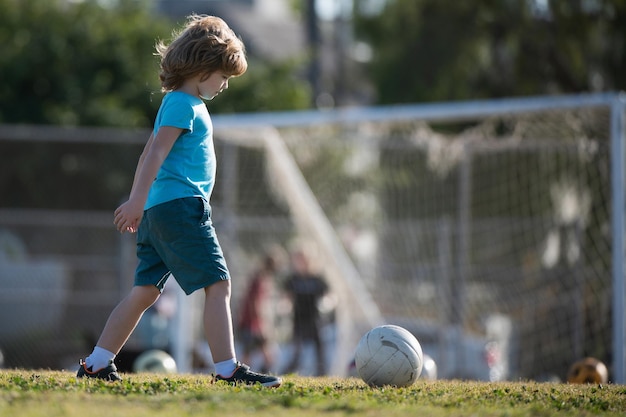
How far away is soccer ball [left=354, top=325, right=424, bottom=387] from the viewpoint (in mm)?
5699

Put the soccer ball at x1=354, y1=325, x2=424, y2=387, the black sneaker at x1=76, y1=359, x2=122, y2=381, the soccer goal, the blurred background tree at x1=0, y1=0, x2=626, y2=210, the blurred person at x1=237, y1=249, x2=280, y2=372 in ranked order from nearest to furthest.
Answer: the black sneaker at x1=76, y1=359, x2=122, y2=381
the soccer ball at x1=354, y1=325, x2=424, y2=387
the soccer goal
the blurred person at x1=237, y1=249, x2=280, y2=372
the blurred background tree at x1=0, y1=0, x2=626, y2=210

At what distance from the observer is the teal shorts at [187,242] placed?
523 centimetres

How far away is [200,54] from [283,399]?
1.88 meters

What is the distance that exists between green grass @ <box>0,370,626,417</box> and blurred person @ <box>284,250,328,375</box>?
7.88 m

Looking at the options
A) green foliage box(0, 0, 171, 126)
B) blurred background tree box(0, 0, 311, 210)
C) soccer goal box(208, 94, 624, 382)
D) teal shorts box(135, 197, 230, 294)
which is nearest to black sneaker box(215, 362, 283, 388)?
teal shorts box(135, 197, 230, 294)

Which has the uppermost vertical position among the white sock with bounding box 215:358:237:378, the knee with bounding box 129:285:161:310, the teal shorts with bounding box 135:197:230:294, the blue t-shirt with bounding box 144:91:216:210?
the blue t-shirt with bounding box 144:91:216:210

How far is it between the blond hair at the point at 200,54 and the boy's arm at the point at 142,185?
0.41 metres

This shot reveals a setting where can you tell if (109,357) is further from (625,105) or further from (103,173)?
(103,173)

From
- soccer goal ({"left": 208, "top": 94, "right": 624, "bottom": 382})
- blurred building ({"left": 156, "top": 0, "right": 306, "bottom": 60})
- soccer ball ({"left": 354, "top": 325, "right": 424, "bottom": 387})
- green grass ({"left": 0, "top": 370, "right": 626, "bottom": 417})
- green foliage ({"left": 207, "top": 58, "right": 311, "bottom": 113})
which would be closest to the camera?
green grass ({"left": 0, "top": 370, "right": 626, "bottom": 417})

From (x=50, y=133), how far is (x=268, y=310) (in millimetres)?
3849

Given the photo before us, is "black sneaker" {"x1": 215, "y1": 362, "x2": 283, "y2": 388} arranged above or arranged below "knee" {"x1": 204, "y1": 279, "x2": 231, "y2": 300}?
below

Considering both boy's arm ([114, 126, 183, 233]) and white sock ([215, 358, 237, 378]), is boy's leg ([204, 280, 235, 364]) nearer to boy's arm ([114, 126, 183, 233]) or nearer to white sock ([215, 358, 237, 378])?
white sock ([215, 358, 237, 378])

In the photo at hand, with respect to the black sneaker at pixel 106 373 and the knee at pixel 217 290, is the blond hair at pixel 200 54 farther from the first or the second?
the black sneaker at pixel 106 373

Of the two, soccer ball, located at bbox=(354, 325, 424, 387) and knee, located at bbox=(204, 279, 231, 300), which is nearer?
knee, located at bbox=(204, 279, 231, 300)
